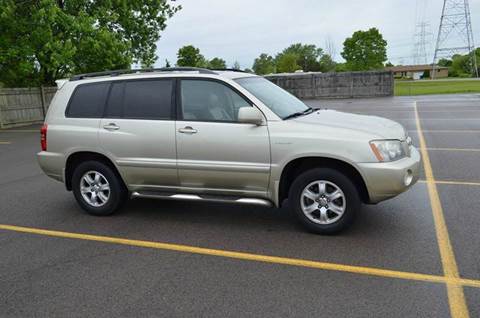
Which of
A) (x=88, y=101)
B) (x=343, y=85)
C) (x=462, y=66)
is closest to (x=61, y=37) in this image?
(x=88, y=101)

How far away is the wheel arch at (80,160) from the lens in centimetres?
577

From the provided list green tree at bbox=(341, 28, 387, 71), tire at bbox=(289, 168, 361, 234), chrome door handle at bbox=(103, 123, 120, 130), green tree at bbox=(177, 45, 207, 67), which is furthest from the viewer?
green tree at bbox=(341, 28, 387, 71)

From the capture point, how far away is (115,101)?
5.70m

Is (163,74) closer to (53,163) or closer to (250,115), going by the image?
(250,115)

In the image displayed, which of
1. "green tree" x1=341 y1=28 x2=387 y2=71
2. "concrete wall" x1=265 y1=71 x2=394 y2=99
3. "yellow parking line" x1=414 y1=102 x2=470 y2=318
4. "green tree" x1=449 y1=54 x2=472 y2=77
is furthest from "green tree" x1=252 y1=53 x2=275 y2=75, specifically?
"yellow parking line" x1=414 y1=102 x2=470 y2=318

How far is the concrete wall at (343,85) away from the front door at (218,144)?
27.6 meters

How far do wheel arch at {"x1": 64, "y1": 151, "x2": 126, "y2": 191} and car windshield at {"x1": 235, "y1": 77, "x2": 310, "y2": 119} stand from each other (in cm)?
197

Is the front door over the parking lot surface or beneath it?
over

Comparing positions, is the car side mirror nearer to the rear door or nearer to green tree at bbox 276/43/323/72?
the rear door

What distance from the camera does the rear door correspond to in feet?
17.6

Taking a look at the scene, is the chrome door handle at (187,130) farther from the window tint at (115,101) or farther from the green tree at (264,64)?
the green tree at (264,64)

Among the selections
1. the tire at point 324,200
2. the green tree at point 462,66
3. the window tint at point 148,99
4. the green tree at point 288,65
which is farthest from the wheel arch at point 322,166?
the green tree at point 462,66

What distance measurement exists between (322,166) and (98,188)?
293 centimetres

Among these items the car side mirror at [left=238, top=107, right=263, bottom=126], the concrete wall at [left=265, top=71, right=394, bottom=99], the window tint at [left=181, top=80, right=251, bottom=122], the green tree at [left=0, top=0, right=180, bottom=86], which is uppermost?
the green tree at [left=0, top=0, right=180, bottom=86]
